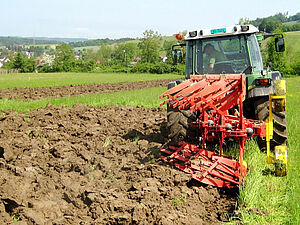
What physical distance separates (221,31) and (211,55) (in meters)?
0.52

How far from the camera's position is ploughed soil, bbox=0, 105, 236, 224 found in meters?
4.20

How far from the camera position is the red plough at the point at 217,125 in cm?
502

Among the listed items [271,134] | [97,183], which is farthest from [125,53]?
[97,183]

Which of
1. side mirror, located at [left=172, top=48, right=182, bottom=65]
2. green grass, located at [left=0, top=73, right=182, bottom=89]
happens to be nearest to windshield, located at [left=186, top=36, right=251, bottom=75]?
side mirror, located at [left=172, top=48, right=182, bottom=65]

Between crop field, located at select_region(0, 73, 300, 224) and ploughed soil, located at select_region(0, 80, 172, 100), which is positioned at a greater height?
ploughed soil, located at select_region(0, 80, 172, 100)

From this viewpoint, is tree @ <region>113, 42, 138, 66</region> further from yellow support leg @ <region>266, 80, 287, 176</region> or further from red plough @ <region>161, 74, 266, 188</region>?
yellow support leg @ <region>266, 80, 287, 176</region>

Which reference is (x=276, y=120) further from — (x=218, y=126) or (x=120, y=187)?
(x=120, y=187)

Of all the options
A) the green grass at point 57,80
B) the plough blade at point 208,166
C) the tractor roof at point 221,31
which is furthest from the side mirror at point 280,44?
the green grass at point 57,80

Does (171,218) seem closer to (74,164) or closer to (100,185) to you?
(100,185)

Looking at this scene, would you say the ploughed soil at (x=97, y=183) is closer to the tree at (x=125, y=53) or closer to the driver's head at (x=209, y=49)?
Result: the driver's head at (x=209, y=49)

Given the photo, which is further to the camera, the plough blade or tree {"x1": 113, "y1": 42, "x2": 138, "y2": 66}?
tree {"x1": 113, "y1": 42, "x2": 138, "y2": 66}

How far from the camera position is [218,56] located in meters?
6.84

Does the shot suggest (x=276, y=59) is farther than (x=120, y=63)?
No

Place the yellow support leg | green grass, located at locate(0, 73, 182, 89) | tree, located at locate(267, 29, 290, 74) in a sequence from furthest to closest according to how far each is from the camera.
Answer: tree, located at locate(267, 29, 290, 74) < green grass, located at locate(0, 73, 182, 89) < the yellow support leg
